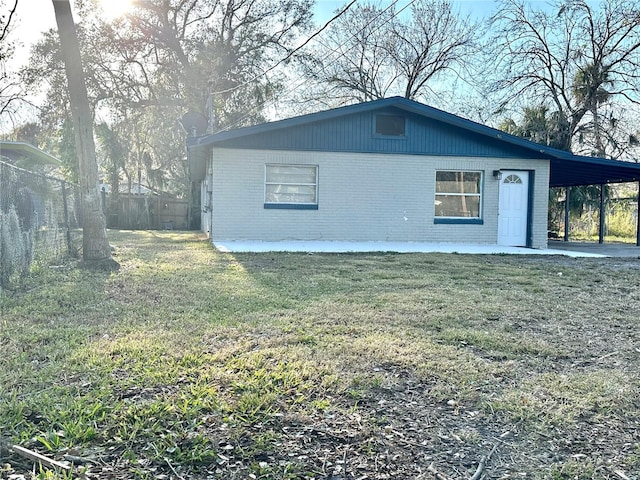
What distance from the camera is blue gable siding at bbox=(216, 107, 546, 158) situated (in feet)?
44.3

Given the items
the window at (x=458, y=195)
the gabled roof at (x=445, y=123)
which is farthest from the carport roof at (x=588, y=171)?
the window at (x=458, y=195)

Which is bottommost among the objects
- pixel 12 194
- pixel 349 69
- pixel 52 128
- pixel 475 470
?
pixel 475 470

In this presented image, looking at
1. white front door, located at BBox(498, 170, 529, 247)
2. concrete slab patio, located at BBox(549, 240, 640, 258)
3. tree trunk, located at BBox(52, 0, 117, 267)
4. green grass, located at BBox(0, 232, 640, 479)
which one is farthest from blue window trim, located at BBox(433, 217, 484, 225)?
tree trunk, located at BBox(52, 0, 117, 267)

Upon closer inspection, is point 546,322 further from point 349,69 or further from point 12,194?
point 349,69

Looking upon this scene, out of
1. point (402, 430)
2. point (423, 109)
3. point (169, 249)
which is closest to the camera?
point (402, 430)

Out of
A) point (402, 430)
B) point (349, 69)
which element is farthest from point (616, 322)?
point (349, 69)

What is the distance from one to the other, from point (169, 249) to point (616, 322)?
9.28 meters

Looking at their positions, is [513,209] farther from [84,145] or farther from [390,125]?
[84,145]

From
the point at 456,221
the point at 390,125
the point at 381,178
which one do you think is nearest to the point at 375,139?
the point at 390,125

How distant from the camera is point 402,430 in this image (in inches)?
105

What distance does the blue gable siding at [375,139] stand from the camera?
13508 mm

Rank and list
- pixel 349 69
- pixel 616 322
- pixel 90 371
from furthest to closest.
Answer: pixel 349 69
pixel 616 322
pixel 90 371

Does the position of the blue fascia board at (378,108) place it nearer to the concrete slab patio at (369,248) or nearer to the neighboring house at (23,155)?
the concrete slab patio at (369,248)

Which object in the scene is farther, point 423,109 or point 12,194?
point 423,109
